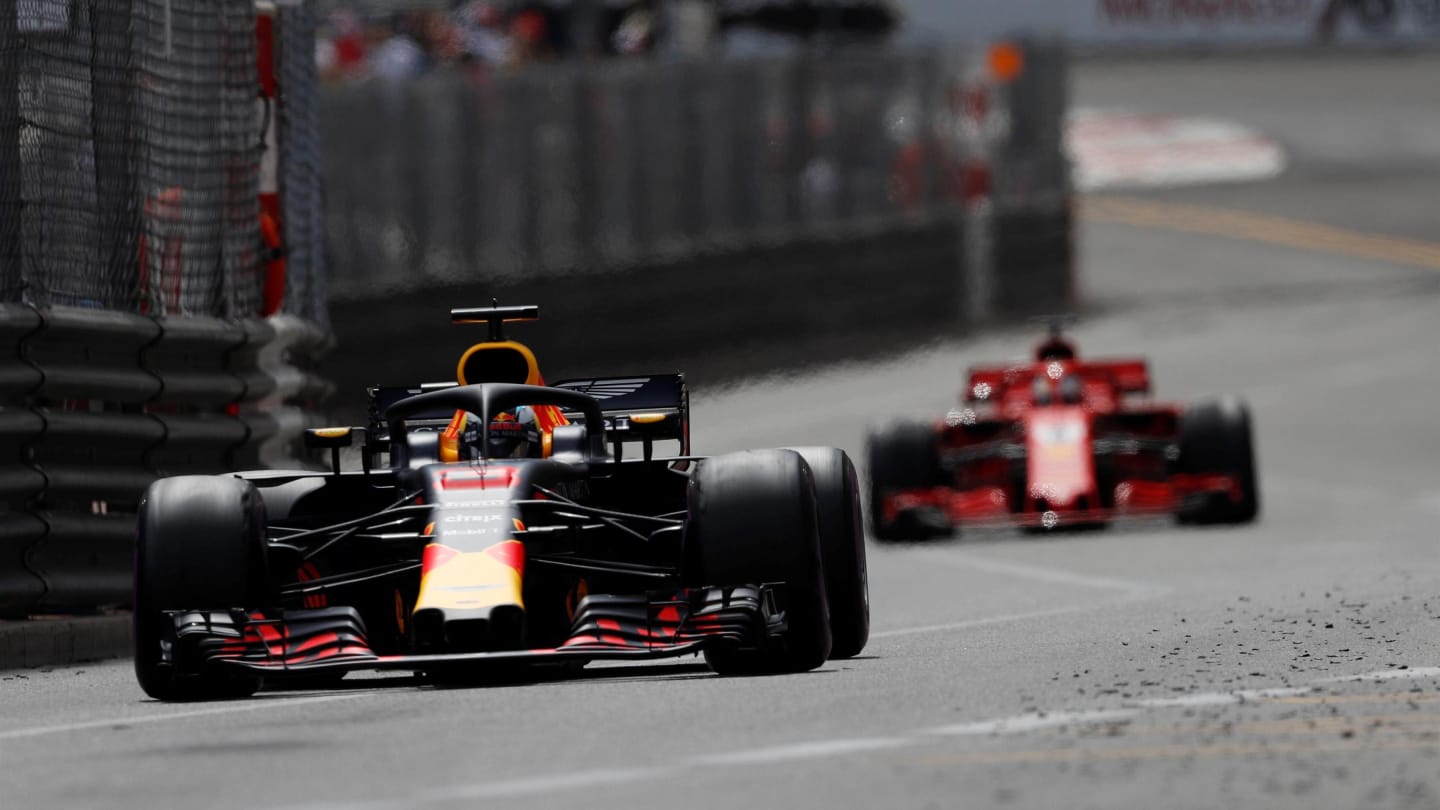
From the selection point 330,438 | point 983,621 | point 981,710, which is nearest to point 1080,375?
point 983,621

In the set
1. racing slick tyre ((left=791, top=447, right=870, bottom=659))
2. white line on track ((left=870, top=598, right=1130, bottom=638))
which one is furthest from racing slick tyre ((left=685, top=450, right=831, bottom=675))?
white line on track ((left=870, top=598, right=1130, bottom=638))

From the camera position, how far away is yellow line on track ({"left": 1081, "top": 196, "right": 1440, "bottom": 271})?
3734 cm

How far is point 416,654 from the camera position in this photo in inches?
391

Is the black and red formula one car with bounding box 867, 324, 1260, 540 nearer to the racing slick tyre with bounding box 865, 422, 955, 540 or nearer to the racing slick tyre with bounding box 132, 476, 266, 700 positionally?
the racing slick tyre with bounding box 865, 422, 955, 540

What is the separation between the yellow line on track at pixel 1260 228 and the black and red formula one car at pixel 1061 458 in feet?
58.2

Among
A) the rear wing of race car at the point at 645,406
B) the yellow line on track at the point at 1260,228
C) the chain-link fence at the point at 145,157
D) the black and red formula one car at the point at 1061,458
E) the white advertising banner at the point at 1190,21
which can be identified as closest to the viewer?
the rear wing of race car at the point at 645,406

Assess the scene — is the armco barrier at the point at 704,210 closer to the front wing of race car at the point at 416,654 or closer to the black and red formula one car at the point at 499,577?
the black and red formula one car at the point at 499,577

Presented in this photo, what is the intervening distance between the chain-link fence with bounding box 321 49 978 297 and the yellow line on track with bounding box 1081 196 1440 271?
573 cm

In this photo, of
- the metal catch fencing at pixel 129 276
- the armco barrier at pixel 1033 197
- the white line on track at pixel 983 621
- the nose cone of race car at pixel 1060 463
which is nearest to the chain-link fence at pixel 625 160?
the armco barrier at pixel 1033 197

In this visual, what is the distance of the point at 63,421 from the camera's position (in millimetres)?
12562

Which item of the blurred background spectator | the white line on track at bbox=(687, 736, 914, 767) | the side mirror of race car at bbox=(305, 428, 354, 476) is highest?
the blurred background spectator

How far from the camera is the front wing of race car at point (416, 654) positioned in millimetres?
10039

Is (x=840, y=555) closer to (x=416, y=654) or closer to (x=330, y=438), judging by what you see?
(x=416, y=654)

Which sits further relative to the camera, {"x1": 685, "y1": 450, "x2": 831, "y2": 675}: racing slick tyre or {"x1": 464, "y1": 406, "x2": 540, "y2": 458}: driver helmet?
{"x1": 464, "y1": 406, "x2": 540, "y2": 458}: driver helmet
